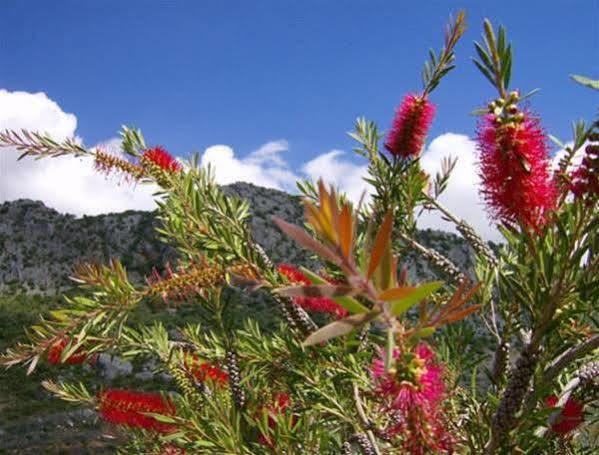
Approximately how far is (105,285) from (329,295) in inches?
16.8

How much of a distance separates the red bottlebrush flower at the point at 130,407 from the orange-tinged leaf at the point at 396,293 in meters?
A: 1.20

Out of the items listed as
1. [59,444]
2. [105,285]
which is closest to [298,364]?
[105,285]

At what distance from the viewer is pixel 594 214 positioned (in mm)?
681

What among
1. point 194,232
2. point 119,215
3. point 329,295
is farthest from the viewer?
point 119,215

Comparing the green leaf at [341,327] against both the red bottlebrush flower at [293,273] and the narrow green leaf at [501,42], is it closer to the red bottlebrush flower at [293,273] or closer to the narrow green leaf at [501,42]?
the narrow green leaf at [501,42]

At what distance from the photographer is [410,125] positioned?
0.95m

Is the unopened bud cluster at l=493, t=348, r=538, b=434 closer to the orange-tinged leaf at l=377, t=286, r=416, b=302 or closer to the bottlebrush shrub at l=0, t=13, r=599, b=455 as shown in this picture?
the bottlebrush shrub at l=0, t=13, r=599, b=455

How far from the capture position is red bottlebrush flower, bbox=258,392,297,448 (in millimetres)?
935

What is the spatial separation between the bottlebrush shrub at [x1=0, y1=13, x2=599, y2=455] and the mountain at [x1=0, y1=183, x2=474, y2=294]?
2513 centimetres

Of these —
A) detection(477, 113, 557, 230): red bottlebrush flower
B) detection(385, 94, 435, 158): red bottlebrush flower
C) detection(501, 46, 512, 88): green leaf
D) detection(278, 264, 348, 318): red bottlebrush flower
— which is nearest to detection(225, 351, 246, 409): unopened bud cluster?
detection(278, 264, 348, 318): red bottlebrush flower

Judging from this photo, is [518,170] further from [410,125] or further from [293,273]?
[293,273]

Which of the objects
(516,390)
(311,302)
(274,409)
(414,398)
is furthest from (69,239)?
(414,398)

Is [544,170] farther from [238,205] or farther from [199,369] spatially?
[199,369]

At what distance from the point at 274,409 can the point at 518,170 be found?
0.78 metres
